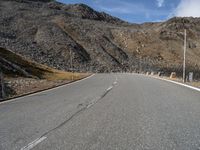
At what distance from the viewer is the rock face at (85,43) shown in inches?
3487

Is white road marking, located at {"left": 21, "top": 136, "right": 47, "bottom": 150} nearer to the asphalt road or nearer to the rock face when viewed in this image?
the asphalt road

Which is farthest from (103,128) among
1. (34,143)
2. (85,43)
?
(85,43)

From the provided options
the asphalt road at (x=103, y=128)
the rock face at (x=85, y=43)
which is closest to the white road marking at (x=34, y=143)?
the asphalt road at (x=103, y=128)

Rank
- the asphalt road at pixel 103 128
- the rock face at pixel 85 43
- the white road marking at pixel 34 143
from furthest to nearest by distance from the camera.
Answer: the rock face at pixel 85 43 → the asphalt road at pixel 103 128 → the white road marking at pixel 34 143

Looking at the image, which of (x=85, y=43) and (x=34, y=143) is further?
(x=85, y=43)

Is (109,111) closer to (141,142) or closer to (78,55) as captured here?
(141,142)

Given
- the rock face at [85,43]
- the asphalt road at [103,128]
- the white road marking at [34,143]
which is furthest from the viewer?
the rock face at [85,43]

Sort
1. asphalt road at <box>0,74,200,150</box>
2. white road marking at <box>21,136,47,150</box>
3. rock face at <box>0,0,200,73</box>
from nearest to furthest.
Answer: white road marking at <box>21,136,47,150</box> < asphalt road at <box>0,74,200,150</box> < rock face at <box>0,0,200,73</box>

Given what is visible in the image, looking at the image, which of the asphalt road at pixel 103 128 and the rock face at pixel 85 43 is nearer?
the asphalt road at pixel 103 128

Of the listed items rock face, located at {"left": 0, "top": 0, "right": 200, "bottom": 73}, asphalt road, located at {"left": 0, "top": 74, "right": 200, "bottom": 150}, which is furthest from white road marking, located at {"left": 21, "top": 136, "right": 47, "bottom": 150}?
rock face, located at {"left": 0, "top": 0, "right": 200, "bottom": 73}

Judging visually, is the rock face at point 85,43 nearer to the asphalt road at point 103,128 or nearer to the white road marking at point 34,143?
the asphalt road at point 103,128

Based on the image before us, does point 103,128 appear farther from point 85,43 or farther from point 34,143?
point 85,43

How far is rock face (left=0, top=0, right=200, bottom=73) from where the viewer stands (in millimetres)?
88569

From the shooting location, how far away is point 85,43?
10306 centimetres
